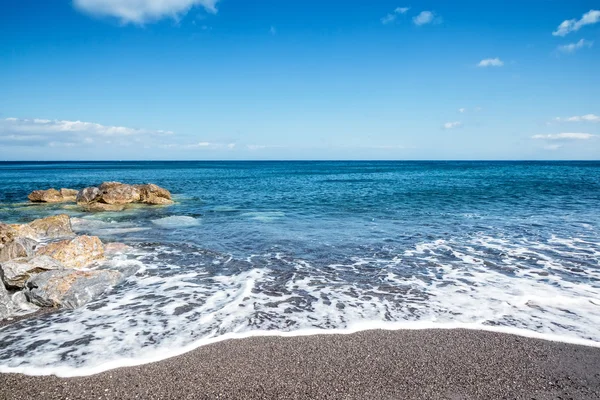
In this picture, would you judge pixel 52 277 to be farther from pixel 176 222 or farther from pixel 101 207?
pixel 101 207

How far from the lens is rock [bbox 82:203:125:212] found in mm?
24469

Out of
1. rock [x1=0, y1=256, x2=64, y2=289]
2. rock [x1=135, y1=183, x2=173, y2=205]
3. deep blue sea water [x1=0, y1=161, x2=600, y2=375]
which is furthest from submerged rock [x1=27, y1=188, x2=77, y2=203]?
rock [x1=0, y1=256, x2=64, y2=289]

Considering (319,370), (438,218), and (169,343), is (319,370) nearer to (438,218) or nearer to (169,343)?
(169,343)

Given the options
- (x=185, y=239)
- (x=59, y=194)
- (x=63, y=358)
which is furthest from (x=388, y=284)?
(x=59, y=194)

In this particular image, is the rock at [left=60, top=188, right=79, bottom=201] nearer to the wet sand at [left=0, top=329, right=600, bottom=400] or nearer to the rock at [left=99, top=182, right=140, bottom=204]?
the rock at [left=99, top=182, right=140, bottom=204]

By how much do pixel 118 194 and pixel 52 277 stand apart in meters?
19.8

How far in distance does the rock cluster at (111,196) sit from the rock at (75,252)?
14.3 metres

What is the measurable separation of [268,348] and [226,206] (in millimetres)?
20604

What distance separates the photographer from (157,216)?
21422 millimetres

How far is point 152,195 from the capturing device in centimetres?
2728

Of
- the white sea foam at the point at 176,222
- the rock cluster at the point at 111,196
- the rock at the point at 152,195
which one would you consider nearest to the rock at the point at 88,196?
the rock cluster at the point at 111,196

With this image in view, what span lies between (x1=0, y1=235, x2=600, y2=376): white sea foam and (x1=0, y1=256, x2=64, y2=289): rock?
6.90ft

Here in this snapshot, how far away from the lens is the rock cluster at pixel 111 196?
1027 inches

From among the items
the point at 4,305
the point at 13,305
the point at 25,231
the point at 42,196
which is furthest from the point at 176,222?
the point at 42,196
